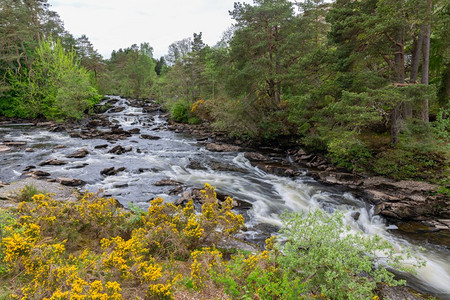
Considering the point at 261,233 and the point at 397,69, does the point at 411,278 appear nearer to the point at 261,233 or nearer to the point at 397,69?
the point at 261,233

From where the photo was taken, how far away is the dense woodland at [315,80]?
10.4 metres

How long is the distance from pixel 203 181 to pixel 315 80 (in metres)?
9.74

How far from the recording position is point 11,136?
2116 centimetres

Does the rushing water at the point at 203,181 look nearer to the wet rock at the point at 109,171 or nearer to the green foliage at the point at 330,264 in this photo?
the wet rock at the point at 109,171

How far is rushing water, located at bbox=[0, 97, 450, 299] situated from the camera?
305 inches

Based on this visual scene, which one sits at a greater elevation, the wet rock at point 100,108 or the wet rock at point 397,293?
the wet rock at point 100,108

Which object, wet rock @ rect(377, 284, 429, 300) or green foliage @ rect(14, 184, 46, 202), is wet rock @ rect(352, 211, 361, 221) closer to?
wet rock @ rect(377, 284, 429, 300)

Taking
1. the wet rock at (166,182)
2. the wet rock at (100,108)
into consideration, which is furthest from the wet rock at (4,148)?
the wet rock at (100,108)

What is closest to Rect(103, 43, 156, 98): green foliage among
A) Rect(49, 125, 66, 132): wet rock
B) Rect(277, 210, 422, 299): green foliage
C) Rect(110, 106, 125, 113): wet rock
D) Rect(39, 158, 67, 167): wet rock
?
Rect(110, 106, 125, 113): wet rock

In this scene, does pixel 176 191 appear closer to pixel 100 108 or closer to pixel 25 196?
pixel 25 196

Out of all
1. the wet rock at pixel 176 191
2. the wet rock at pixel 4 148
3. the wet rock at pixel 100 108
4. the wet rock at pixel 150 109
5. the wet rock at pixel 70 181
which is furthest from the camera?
the wet rock at pixel 150 109

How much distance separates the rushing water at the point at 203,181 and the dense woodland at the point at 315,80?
2894 millimetres

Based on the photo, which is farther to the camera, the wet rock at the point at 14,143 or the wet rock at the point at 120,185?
the wet rock at the point at 14,143

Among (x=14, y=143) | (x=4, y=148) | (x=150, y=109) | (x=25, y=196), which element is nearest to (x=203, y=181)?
(x=25, y=196)
